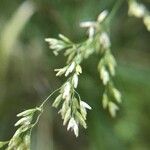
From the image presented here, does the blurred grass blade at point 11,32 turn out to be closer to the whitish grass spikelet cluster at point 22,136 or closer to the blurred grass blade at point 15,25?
the blurred grass blade at point 15,25

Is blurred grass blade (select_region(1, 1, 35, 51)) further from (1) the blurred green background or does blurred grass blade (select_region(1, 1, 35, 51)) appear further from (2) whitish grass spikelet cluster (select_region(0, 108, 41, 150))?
(2) whitish grass spikelet cluster (select_region(0, 108, 41, 150))

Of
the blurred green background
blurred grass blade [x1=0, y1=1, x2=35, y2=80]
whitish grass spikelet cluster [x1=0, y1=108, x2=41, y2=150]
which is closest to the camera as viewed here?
whitish grass spikelet cluster [x1=0, y1=108, x2=41, y2=150]

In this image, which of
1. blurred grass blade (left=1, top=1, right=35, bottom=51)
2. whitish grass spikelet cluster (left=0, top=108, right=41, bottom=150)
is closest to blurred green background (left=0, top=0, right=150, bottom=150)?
blurred grass blade (left=1, top=1, right=35, bottom=51)

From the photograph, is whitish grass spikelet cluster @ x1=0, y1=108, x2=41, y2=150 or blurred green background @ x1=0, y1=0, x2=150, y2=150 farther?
blurred green background @ x1=0, y1=0, x2=150, y2=150

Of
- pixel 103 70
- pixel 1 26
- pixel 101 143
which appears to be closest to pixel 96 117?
pixel 101 143

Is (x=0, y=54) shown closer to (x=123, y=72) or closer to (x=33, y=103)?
(x=33, y=103)

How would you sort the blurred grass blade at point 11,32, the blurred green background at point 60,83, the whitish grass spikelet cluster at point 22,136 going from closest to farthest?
the whitish grass spikelet cluster at point 22,136 < the blurred grass blade at point 11,32 < the blurred green background at point 60,83

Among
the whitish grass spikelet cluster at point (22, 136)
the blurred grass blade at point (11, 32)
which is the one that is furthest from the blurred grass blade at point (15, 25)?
the whitish grass spikelet cluster at point (22, 136)

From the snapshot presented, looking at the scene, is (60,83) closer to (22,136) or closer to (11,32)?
(11,32)

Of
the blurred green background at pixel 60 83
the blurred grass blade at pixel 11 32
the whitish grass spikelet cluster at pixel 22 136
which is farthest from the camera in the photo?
the blurred green background at pixel 60 83

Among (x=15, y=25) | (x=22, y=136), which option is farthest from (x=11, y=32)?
(x=22, y=136)
